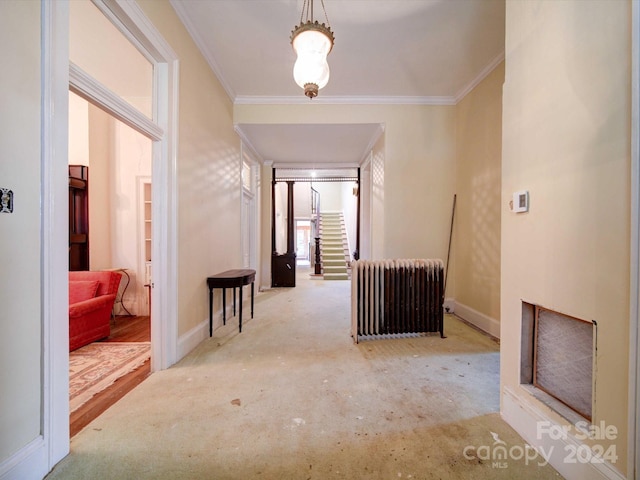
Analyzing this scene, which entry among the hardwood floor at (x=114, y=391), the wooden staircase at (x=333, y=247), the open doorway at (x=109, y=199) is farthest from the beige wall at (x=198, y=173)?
the wooden staircase at (x=333, y=247)

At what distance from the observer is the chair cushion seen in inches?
126

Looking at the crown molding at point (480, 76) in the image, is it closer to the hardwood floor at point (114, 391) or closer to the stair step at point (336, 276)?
the hardwood floor at point (114, 391)

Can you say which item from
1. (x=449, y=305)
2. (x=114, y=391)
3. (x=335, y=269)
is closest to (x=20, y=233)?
(x=114, y=391)

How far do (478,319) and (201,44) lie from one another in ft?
15.7

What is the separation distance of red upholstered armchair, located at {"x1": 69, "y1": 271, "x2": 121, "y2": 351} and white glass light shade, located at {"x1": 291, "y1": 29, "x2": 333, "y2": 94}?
3.16m

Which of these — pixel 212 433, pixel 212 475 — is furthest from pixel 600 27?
pixel 212 433

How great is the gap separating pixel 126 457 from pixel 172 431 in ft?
0.80

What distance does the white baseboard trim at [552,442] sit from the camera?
3.89ft

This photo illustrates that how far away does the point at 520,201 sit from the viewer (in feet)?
5.29

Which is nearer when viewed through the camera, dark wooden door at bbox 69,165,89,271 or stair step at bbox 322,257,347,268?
dark wooden door at bbox 69,165,89,271

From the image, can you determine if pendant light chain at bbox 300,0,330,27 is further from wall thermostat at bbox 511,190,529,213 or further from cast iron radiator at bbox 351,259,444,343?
cast iron radiator at bbox 351,259,444,343

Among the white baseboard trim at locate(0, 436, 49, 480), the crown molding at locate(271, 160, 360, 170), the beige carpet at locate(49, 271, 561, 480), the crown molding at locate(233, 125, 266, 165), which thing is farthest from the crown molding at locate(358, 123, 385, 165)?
the white baseboard trim at locate(0, 436, 49, 480)

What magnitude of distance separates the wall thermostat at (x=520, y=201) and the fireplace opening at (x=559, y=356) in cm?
57

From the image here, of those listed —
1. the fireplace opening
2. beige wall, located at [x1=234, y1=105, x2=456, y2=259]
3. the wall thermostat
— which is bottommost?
the fireplace opening
